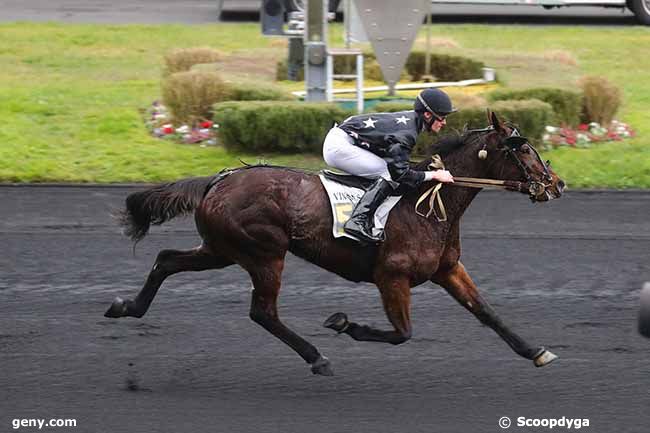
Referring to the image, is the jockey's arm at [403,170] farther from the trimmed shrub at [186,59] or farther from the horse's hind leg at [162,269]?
the trimmed shrub at [186,59]

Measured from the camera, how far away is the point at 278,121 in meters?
13.2

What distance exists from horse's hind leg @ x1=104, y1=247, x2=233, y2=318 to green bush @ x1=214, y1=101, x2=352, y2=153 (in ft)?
19.0

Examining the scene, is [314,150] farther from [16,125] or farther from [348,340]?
[348,340]

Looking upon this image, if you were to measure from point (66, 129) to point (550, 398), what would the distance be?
9069 millimetres

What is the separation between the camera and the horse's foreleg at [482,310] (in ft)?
22.7

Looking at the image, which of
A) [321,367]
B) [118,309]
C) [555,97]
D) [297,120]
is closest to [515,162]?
[321,367]

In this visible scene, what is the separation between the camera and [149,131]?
47.3ft

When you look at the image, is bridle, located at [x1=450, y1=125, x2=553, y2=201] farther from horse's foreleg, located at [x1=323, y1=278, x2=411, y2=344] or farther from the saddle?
horse's foreleg, located at [x1=323, y1=278, x2=411, y2=344]

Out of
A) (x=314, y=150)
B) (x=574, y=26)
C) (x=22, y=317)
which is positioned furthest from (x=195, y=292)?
(x=574, y=26)

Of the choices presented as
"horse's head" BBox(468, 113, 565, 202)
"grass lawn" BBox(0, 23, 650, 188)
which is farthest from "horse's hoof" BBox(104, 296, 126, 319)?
"grass lawn" BBox(0, 23, 650, 188)

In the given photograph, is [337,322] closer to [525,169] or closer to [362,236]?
[362,236]

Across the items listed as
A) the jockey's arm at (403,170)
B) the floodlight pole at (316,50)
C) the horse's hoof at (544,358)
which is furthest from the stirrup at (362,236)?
the floodlight pole at (316,50)

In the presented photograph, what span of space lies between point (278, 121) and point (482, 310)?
648 cm

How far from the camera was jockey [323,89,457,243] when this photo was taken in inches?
272
